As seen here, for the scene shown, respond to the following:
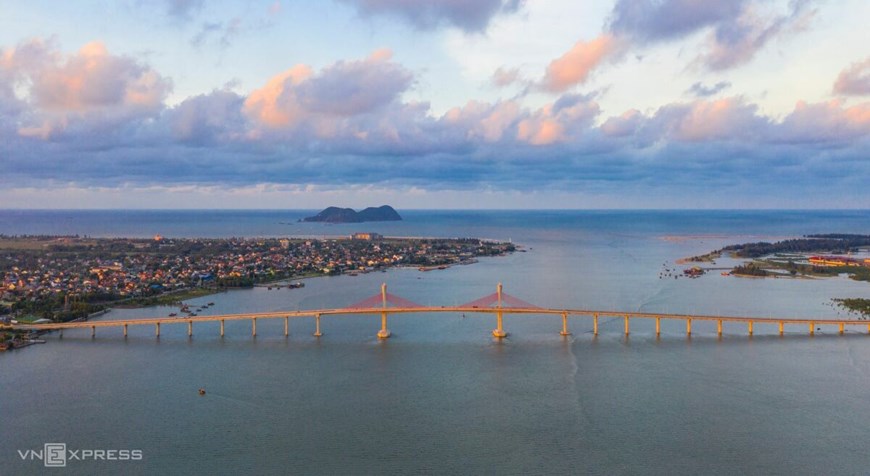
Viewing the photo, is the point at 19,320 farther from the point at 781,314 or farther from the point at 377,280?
the point at 781,314

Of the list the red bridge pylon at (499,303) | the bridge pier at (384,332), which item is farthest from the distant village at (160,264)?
the red bridge pylon at (499,303)

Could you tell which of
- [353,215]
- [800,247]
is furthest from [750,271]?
[353,215]

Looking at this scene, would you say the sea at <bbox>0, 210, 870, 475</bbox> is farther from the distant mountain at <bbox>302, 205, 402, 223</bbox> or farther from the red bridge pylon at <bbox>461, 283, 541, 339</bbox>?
the distant mountain at <bbox>302, 205, 402, 223</bbox>

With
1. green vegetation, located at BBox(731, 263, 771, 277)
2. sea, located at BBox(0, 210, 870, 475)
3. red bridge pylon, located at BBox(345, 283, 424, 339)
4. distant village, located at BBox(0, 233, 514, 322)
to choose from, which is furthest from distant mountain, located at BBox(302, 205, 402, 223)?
sea, located at BBox(0, 210, 870, 475)

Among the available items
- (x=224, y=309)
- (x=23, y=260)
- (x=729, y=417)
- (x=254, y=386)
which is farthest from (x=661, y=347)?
(x=23, y=260)

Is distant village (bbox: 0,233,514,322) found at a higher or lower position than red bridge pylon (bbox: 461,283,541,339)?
higher

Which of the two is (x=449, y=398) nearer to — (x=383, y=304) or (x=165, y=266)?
(x=383, y=304)
